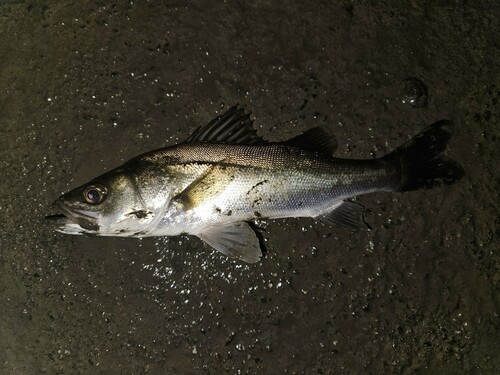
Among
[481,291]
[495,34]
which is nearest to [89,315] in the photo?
[481,291]

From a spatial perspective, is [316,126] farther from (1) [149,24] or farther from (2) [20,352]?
(2) [20,352]

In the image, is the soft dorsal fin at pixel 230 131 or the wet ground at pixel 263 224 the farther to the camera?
the wet ground at pixel 263 224

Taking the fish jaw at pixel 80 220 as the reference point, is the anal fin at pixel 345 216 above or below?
below

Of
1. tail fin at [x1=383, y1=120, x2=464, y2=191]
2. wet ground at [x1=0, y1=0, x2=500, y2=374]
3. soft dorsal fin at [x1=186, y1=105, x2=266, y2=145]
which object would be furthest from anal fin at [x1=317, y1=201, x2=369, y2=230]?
soft dorsal fin at [x1=186, y1=105, x2=266, y2=145]

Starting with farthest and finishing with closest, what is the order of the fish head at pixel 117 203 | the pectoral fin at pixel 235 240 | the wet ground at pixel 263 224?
the wet ground at pixel 263 224 < the pectoral fin at pixel 235 240 < the fish head at pixel 117 203

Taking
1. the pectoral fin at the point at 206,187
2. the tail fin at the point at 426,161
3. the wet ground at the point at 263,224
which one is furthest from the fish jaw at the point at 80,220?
the tail fin at the point at 426,161

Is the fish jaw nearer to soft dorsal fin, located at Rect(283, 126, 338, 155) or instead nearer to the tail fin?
soft dorsal fin, located at Rect(283, 126, 338, 155)

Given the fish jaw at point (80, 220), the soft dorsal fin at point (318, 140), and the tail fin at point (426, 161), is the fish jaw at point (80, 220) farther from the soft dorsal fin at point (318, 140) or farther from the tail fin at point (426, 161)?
the tail fin at point (426, 161)

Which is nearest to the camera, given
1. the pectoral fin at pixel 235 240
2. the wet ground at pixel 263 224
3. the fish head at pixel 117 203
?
the fish head at pixel 117 203
